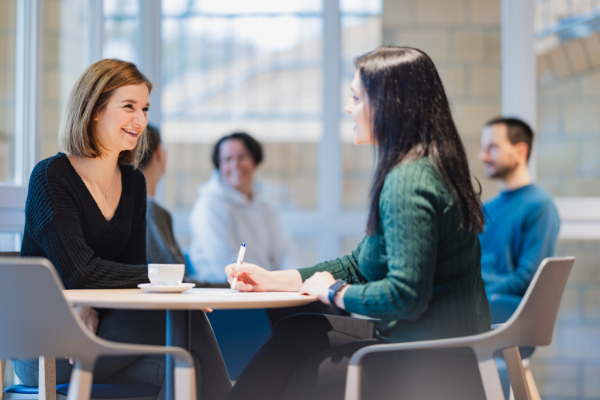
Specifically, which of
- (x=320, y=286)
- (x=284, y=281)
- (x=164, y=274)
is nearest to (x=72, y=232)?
(x=164, y=274)

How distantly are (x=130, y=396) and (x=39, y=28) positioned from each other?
5.56 feet

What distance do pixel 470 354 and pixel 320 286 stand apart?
36 centimetres

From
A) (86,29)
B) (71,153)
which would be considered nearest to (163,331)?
(71,153)

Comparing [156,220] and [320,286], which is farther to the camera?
[156,220]

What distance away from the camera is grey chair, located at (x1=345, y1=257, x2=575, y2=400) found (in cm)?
124

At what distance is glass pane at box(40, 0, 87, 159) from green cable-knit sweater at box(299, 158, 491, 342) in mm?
1846

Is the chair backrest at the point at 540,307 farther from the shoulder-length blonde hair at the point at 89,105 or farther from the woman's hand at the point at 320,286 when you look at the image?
the shoulder-length blonde hair at the point at 89,105

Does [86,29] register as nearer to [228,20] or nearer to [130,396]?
[228,20]

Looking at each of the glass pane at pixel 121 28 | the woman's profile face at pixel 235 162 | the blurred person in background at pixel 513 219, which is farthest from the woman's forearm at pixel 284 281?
the glass pane at pixel 121 28

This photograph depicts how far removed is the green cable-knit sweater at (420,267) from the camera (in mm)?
1256

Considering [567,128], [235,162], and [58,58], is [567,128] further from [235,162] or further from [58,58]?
[58,58]

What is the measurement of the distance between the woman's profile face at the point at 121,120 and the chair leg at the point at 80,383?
93cm

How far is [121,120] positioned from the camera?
6.31 feet

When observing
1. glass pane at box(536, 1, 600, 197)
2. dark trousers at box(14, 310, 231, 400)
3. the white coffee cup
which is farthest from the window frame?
glass pane at box(536, 1, 600, 197)
